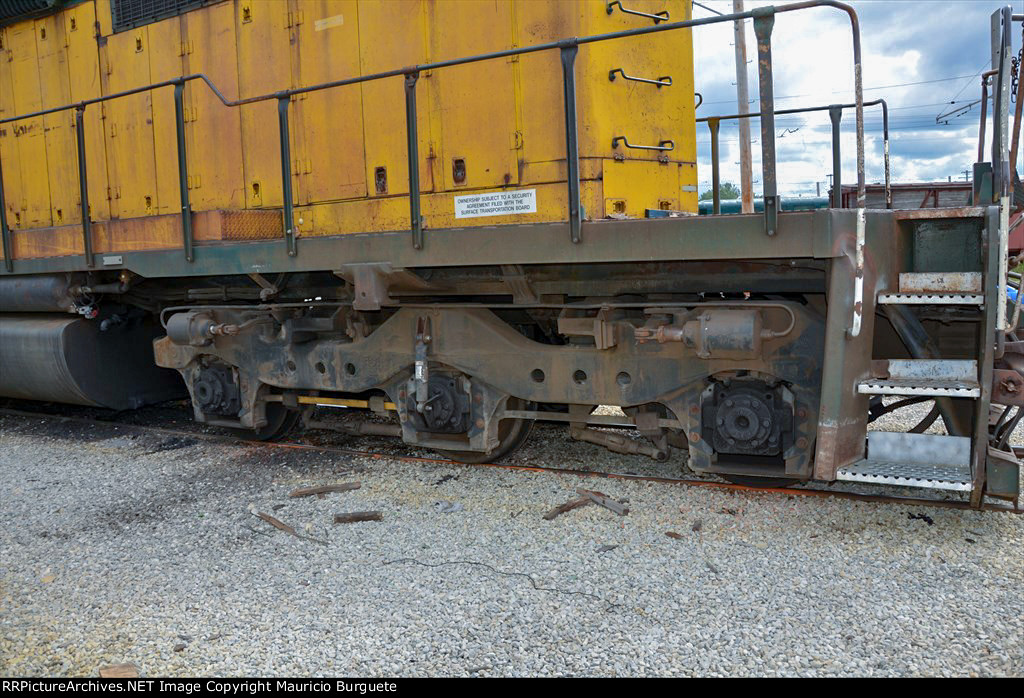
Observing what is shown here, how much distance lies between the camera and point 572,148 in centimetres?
429

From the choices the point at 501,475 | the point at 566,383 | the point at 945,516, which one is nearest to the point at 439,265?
the point at 566,383

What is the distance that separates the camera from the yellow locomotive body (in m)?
4.73

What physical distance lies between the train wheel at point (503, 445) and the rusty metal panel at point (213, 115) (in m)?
2.37

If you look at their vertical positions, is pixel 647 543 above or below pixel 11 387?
below

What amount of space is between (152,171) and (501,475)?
3.58m

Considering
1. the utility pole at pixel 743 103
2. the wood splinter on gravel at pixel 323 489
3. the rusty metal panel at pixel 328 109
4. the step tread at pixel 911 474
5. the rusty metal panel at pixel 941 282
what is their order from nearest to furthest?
1. the step tread at pixel 911 474
2. the rusty metal panel at pixel 941 282
3. the wood splinter on gravel at pixel 323 489
4. the rusty metal panel at pixel 328 109
5. the utility pole at pixel 743 103

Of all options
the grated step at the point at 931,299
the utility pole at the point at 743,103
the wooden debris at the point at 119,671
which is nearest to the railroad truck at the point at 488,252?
the grated step at the point at 931,299

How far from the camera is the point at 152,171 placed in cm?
637

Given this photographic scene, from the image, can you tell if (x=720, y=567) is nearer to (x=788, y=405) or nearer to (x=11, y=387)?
(x=788, y=405)

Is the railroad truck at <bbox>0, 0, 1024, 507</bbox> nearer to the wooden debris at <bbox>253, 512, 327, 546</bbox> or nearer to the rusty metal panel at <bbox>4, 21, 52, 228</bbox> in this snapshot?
the rusty metal panel at <bbox>4, 21, 52, 228</bbox>

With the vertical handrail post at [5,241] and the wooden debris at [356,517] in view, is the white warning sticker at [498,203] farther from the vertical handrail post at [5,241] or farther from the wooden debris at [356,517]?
the vertical handrail post at [5,241]

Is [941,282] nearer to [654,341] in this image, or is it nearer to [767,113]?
[767,113]

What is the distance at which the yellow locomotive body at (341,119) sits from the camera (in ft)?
15.5

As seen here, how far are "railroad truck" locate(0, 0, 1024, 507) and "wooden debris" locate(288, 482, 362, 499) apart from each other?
529mm
